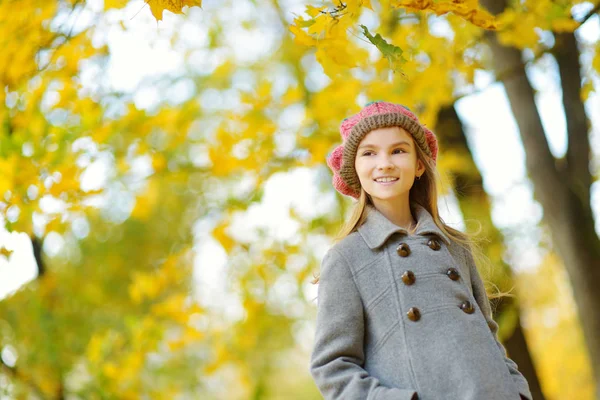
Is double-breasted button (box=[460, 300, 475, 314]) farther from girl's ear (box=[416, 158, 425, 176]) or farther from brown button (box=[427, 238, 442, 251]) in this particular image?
girl's ear (box=[416, 158, 425, 176])

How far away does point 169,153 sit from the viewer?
5.05 metres

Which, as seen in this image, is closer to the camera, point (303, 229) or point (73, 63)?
point (73, 63)

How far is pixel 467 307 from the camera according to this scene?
1.93 meters

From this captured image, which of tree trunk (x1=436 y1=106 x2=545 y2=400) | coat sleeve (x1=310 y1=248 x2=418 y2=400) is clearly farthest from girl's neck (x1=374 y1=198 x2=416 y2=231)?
tree trunk (x1=436 y1=106 x2=545 y2=400)

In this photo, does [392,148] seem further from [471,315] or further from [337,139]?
[337,139]

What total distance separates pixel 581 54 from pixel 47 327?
450 cm

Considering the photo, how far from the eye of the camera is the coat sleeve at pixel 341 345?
1794mm

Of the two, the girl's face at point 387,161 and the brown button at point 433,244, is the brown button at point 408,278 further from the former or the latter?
the girl's face at point 387,161

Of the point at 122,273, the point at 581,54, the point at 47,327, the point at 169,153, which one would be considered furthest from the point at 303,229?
the point at 122,273

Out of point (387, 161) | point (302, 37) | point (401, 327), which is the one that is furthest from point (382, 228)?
point (302, 37)

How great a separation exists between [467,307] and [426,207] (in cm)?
44

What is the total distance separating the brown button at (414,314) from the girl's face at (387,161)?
A: 1.19 feet

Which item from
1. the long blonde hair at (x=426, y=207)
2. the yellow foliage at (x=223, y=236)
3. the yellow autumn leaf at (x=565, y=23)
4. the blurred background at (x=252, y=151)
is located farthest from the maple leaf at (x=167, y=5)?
the yellow foliage at (x=223, y=236)

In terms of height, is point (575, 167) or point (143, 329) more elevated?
point (575, 167)
